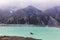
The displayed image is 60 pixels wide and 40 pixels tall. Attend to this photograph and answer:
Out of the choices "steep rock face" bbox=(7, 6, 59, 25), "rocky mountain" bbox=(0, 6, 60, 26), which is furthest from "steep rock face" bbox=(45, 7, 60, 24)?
"steep rock face" bbox=(7, 6, 59, 25)

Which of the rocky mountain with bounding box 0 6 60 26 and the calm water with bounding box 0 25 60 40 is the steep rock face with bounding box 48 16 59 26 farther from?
the calm water with bounding box 0 25 60 40

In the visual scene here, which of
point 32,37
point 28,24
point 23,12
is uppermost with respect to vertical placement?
point 23,12

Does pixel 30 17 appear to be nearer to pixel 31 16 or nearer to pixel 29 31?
pixel 31 16

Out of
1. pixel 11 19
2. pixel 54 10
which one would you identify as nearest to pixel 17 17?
pixel 11 19

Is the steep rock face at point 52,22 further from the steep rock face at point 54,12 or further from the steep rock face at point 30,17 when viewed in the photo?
the steep rock face at point 54,12

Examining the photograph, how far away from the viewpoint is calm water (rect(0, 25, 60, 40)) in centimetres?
912

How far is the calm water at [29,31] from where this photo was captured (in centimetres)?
912

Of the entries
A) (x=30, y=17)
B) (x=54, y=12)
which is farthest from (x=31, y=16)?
(x=54, y=12)

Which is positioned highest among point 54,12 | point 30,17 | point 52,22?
point 54,12

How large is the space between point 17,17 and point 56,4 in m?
1.86

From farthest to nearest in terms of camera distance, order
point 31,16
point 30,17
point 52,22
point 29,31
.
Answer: point 29,31, point 52,22, point 30,17, point 31,16

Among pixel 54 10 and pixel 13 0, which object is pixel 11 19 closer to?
pixel 13 0

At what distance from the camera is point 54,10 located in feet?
30.1

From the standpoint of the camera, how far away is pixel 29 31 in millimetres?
9703
